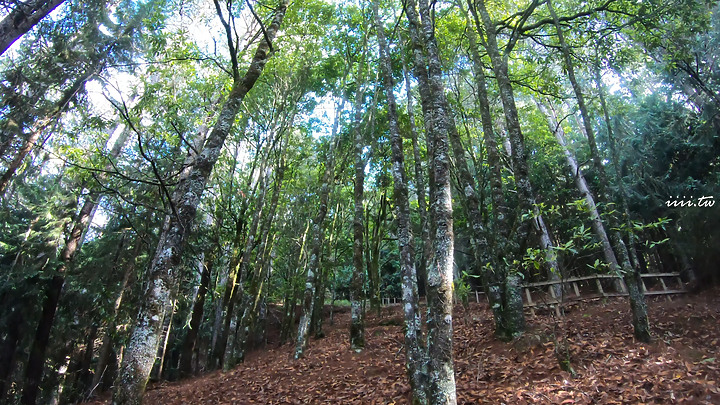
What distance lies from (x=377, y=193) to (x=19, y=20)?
17.1 m

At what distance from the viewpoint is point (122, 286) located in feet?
47.8

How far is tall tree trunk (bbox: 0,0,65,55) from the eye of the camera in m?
7.88

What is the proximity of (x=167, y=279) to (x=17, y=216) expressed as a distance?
2372 centimetres

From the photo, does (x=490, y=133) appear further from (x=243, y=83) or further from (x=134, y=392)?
(x=134, y=392)

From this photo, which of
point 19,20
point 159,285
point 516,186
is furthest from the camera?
point 19,20

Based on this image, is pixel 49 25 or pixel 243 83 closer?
pixel 243 83

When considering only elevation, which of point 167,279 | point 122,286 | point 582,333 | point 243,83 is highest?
point 243,83

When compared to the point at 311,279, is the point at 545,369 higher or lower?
lower

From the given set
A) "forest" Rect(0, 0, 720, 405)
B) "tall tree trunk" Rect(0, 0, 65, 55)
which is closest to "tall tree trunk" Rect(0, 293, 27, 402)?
"forest" Rect(0, 0, 720, 405)

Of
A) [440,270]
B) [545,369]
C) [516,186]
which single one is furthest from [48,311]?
[516,186]

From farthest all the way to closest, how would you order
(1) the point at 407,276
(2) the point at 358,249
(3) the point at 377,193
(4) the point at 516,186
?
(3) the point at 377,193, (2) the point at 358,249, (4) the point at 516,186, (1) the point at 407,276

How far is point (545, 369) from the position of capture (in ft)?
19.8

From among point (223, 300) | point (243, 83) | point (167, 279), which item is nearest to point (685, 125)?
point (243, 83)

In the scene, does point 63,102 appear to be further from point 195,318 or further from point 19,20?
point 195,318
